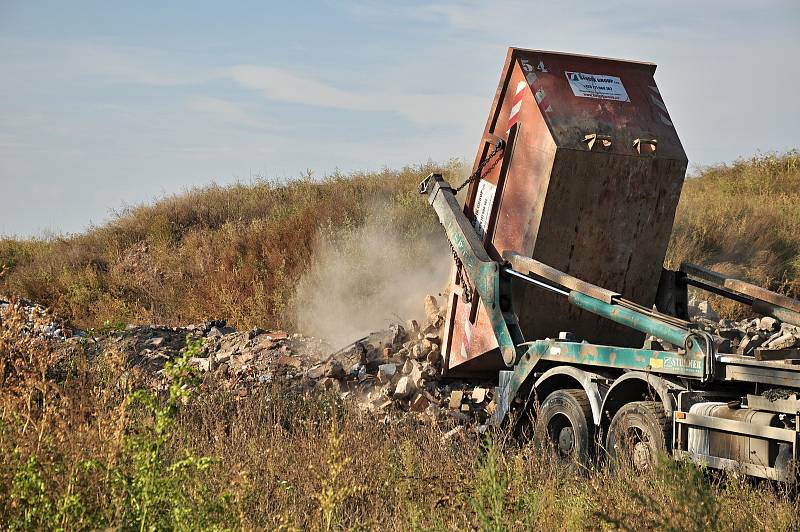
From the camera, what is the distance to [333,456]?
373cm

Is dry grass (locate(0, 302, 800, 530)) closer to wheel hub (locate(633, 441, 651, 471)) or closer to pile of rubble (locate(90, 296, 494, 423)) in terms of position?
wheel hub (locate(633, 441, 651, 471))

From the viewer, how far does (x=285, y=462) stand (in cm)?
562

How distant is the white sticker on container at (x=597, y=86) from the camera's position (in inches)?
303

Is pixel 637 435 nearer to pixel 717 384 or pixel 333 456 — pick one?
pixel 717 384

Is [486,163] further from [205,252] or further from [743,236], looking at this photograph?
[205,252]

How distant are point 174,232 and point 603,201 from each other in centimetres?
1319

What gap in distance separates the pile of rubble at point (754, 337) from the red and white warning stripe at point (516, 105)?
2203 millimetres

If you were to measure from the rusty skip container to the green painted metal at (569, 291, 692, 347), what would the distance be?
86cm

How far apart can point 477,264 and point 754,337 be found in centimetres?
232

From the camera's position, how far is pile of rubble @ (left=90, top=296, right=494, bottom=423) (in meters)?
8.24

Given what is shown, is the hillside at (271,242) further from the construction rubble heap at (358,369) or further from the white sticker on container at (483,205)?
the white sticker on container at (483,205)

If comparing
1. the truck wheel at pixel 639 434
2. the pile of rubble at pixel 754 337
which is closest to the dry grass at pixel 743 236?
the pile of rubble at pixel 754 337

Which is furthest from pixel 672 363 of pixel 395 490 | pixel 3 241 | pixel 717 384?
pixel 3 241

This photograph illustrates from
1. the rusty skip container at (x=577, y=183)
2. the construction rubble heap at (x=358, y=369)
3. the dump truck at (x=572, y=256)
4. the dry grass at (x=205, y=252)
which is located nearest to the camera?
the dump truck at (x=572, y=256)
